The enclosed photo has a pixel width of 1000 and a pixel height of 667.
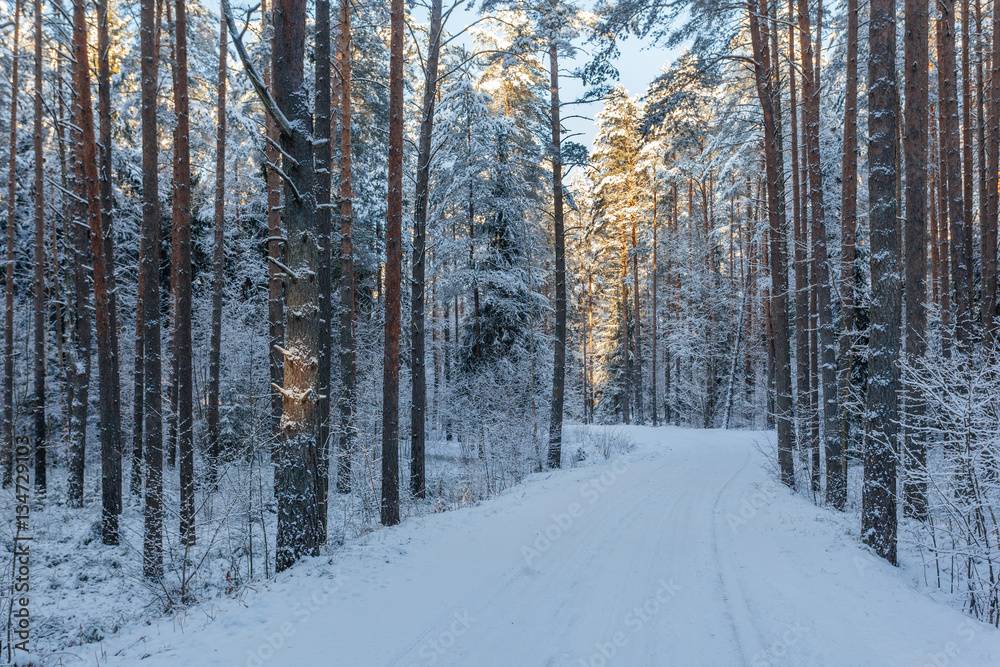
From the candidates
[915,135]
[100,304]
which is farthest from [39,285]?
[915,135]

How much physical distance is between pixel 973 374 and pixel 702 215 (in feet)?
99.0

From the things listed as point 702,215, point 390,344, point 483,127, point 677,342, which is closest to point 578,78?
point 483,127

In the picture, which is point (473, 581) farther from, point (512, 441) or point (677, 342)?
point (677, 342)

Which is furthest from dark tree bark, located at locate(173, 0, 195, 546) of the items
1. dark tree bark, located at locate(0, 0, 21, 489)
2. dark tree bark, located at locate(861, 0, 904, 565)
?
dark tree bark, located at locate(861, 0, 904, 565)

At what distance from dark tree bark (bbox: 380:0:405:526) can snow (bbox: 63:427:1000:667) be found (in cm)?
131

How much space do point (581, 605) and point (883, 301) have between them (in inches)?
235

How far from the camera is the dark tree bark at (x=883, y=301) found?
702 cm

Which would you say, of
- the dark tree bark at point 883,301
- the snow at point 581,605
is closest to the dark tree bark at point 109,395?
the snow at point 581,605

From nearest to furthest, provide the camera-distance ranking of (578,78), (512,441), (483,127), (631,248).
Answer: (578,78)
(512,441)
(483,127)
(631,248)

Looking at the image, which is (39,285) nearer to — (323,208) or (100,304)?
(100,304)

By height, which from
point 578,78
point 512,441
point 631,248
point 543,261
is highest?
point 578,78

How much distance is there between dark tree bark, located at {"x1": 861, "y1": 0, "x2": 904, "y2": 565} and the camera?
23.0ft

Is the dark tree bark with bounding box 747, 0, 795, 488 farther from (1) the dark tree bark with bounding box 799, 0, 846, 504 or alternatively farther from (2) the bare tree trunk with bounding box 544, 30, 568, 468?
(2) the bare tree trunk with bounding box 544, 30, 568, 468

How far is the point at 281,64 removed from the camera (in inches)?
239
